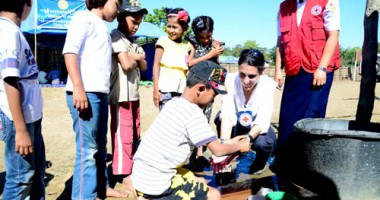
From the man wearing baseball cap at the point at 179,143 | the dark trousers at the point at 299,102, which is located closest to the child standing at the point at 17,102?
the man wearing baseball cap at the point at 179,143

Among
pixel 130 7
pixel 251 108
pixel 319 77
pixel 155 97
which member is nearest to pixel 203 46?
pixel 155 97

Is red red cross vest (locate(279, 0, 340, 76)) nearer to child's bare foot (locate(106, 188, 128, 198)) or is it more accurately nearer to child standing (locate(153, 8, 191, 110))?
child standing (locate(153, 8, 191, 110))

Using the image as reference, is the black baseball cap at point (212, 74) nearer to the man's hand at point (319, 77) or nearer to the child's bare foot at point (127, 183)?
the man's hand at point (319, 77)

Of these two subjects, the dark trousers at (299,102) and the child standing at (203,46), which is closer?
the dark trousers at (299,102)

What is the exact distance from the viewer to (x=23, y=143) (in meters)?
1.92

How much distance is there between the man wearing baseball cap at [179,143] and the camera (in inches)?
86.4

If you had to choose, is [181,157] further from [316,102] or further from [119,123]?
[316,102]

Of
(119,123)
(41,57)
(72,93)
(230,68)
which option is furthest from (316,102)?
(230,68)

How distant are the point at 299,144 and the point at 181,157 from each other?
0.94 metres

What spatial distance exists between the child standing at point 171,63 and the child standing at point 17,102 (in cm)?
152

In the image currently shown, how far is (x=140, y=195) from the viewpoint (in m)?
2.28

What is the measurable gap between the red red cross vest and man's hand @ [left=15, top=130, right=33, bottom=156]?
7.33 feet

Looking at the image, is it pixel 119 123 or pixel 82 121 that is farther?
pixel 119 123

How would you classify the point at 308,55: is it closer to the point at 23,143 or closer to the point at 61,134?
the point at 23,143
